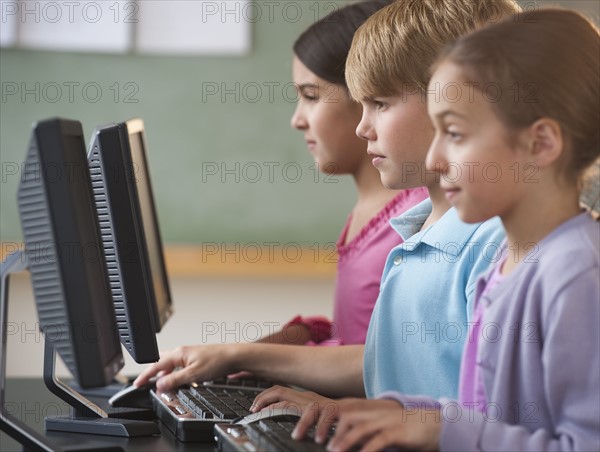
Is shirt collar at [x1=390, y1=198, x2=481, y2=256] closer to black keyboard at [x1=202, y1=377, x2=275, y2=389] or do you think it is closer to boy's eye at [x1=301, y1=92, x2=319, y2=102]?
black keyboard at [x1=202, y1=377, x2=275, y2=389]

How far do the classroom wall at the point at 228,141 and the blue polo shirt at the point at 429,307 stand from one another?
1.79m

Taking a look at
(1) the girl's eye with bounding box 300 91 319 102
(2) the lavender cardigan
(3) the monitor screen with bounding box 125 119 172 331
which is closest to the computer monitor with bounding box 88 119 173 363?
(3) the monitor screen with bounding box 125 119 172 331

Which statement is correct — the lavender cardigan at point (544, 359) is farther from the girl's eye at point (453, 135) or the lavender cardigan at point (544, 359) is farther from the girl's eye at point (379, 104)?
the girl's eye at point (379, 104)

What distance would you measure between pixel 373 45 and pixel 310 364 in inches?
20.7

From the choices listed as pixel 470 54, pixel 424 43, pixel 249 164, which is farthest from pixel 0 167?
pixel 470 54

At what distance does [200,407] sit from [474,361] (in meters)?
0.38

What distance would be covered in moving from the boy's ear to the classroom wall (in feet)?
7.30

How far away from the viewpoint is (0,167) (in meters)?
3.02

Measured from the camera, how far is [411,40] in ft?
4.47

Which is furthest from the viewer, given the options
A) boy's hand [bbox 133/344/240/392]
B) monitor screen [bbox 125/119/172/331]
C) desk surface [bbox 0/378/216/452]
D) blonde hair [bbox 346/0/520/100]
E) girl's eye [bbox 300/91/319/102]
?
girl's eye [bbox 300/91/319/102]

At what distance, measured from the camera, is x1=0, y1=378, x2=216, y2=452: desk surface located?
112cm

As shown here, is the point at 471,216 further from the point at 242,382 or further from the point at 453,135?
the point at 242,382

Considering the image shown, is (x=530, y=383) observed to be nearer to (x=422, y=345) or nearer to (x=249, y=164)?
(x=422, y=345)

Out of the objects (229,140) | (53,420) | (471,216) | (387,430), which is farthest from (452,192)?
(229,140)
